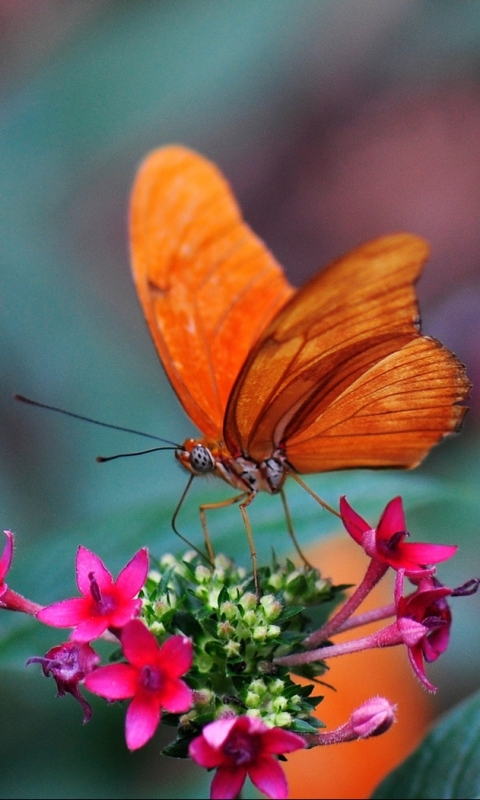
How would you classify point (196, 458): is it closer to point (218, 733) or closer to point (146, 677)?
point (146, 677)

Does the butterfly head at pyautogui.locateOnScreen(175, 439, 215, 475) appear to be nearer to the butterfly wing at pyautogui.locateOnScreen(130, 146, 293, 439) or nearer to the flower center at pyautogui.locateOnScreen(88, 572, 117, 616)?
the butterfly wing at pyautogui.locateOnScreen(130, 146, 293, 439)

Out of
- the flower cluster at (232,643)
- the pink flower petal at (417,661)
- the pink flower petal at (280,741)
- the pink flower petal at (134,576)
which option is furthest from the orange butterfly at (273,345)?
the pink flower petal at (280,741)

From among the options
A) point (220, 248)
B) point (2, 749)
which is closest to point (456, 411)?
point (220, 248)

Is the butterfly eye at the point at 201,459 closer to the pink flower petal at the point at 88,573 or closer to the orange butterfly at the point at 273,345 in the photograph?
the orange butterfly at the point at 273,345

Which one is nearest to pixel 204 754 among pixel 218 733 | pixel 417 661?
pixel 218 733

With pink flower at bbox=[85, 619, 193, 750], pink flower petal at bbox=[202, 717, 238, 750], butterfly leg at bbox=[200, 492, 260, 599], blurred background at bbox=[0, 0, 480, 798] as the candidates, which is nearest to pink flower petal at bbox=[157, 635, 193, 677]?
pink flower at bbox=[85, 619, 193, 750]

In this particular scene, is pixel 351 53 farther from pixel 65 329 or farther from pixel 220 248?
pixel 220 248
